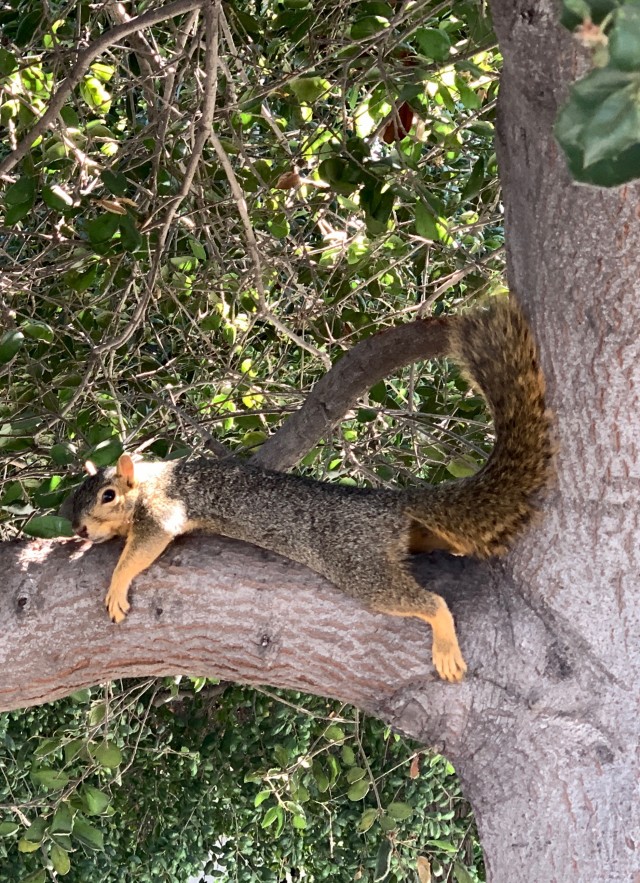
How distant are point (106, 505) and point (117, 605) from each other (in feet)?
0.90

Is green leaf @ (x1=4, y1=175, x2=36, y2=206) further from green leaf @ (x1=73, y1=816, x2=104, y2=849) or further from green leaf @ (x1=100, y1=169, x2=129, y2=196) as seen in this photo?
green leaf @ (x1=73, y1=816, x2=104, y2=849)

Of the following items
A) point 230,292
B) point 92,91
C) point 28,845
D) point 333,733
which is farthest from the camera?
point 230,292

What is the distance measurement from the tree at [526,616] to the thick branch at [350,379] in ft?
1.14

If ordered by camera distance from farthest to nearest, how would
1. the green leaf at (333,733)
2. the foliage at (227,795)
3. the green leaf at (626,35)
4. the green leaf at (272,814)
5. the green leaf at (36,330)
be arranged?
1. the foliage at (227,795)
2. the green leaf at (333,733)
3. the green leaf at (272,814)
4. the green leaf at (36,330)
5. the green leaf at (626,35)

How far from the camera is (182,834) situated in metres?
2.51

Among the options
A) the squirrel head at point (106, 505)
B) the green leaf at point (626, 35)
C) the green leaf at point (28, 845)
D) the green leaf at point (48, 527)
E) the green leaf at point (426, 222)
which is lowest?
the green leaf at point (28, 845)

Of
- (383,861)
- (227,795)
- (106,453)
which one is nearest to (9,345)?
(106,453)

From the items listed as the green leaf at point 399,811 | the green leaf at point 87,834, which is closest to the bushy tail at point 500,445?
the green leaf at point 399,811

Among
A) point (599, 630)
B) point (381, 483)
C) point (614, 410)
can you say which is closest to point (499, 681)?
point (599, 630)

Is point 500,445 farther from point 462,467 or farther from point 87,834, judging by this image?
point 87,834

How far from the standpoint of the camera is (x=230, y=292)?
2.11 m

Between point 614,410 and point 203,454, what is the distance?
136cm

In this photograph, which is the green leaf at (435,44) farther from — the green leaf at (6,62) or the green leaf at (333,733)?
the green leaf at (333,733)

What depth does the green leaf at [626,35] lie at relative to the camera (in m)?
0.38
